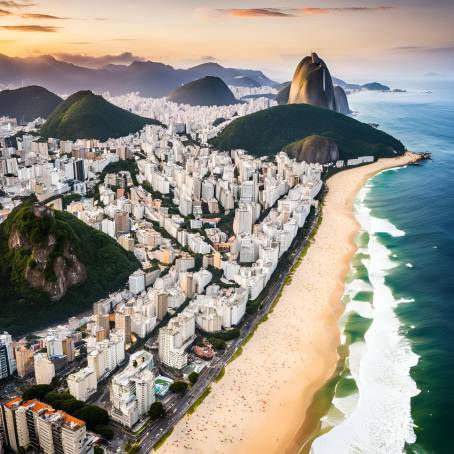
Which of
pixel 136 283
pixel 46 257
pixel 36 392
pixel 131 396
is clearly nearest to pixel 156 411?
pixel 131 396

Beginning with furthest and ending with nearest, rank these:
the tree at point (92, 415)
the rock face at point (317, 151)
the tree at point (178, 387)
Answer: the rock face at point (317, 151)
the tree at point (178, 387)
the tree at point (92, 415)

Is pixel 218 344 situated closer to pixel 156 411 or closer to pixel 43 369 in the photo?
pixel 156 411

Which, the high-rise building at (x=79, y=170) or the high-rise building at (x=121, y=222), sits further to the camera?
the high-rise building at (x=79, y=170)

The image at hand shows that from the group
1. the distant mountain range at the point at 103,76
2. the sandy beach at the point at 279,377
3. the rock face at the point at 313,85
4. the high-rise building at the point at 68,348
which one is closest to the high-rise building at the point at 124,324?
the high-rise building at the point at 68,348

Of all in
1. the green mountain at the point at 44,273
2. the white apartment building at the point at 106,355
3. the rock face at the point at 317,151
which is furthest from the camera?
the rock face at the point at 317,151

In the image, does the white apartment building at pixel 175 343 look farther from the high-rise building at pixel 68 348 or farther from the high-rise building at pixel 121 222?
the high-rise building at pixel 121 222

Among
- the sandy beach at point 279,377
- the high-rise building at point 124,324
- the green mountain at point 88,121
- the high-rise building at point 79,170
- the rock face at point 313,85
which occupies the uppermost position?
the rock face at point 313,85
